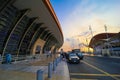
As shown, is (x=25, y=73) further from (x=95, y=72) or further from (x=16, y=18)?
(x=16, y=18)

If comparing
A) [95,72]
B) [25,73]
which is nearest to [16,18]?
[25,73]

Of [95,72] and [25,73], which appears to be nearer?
[25,73]

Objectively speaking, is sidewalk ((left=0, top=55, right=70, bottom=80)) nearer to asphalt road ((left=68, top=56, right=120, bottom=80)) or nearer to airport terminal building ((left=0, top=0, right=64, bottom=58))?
asphalt road ((left=68, top=56, right=120, bottom=80))

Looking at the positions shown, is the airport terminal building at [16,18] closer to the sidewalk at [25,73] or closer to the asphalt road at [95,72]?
the sidewalk at [25,73]

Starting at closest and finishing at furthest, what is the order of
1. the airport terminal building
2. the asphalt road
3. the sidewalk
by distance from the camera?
1. the sidewalk
2. the asphalt road
3. the airport terminal building

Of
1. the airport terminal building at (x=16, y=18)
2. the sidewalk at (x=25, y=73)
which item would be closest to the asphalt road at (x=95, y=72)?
the sidewalk at (x=25, y=73)

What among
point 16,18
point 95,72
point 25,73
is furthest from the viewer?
point 16,18

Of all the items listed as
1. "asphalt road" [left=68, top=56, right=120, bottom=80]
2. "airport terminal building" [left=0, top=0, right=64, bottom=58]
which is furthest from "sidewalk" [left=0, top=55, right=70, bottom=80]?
"airport terminal building" [left=0, top=0, right=64, bottom=58]

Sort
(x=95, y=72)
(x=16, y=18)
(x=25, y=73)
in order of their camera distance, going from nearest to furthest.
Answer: (x=25, y=73)
(x=95, y=72)
(x=16, y=18)

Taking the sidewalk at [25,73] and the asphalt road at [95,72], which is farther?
the asphalt road at [95,72]

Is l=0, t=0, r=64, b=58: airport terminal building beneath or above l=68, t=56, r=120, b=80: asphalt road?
above

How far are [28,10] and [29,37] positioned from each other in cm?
1320

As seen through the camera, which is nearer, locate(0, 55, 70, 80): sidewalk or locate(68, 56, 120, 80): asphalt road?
locate(0, 55, 70, 80): sidewalk

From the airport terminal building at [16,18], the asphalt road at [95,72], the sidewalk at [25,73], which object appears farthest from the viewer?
the airport terminal building at [16,18]
